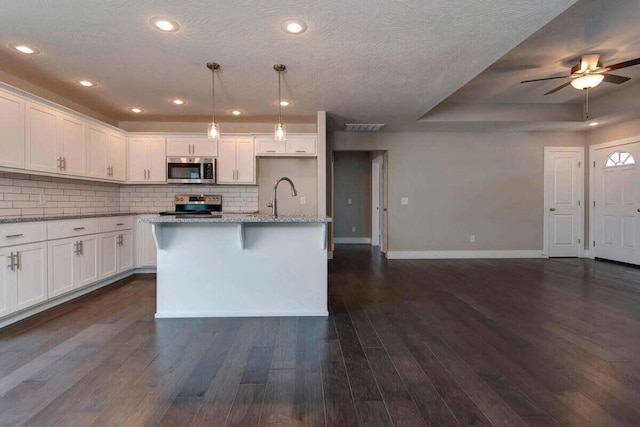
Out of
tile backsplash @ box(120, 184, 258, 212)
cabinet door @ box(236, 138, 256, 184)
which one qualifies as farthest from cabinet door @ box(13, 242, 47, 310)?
cabinet door @ box(236, 138, 256, 184)

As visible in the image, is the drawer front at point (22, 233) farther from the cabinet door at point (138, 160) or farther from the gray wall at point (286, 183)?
the gray wall at point (286, 183)

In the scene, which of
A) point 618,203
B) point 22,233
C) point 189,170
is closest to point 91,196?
point 189,170

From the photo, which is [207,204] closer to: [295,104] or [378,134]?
[295,104]

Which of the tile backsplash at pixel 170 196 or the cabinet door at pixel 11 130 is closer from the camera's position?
the cabinet door at pixel 11 130

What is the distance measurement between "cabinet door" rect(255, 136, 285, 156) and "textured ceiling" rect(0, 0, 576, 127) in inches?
33.6

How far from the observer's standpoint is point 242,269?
9.86 feet

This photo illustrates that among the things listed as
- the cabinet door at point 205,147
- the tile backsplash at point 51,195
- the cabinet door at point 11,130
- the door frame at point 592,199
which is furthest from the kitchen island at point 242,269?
the door frame at point 592,199

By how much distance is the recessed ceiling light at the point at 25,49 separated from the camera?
2.76 m

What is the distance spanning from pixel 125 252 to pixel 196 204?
1218 millimetres

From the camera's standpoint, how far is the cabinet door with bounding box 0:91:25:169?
2850mm

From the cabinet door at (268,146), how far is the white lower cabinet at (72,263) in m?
2.53

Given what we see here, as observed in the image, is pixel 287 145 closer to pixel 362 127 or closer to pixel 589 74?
pixel 362 127

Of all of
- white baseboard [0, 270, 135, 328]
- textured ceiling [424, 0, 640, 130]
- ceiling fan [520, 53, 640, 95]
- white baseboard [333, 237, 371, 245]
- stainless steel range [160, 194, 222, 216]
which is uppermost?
textured ceiling [424, 0, 640, 130]

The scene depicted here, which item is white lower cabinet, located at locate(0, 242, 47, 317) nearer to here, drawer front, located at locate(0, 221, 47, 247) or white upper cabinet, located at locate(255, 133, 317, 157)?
drawer front, located at locate(0, 221, 47, 247)
